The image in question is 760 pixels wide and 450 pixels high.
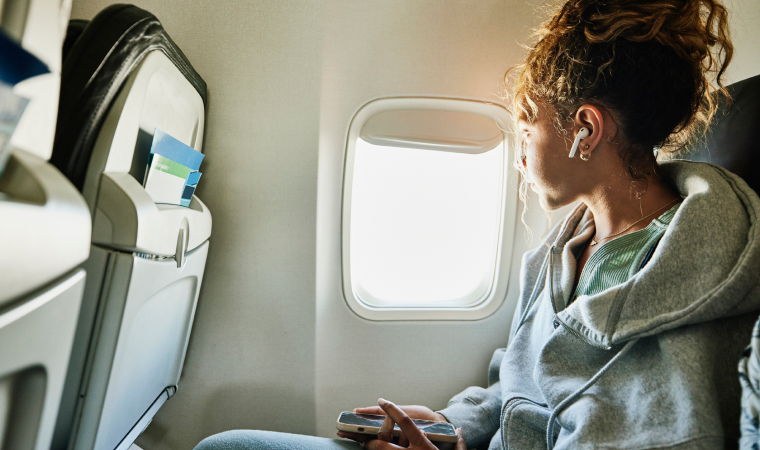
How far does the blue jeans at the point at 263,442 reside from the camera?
105cm

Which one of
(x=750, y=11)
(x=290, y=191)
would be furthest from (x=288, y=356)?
(x=750, y=11)

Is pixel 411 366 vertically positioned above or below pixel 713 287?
below

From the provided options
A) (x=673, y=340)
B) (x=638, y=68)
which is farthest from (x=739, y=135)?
(x=673, y=340)

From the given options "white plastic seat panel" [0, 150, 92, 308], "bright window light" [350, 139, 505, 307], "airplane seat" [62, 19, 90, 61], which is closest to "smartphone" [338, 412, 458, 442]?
"bright window light" [350, 139, 505, 307]

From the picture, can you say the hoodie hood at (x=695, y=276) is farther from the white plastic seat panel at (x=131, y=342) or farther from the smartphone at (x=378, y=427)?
the white plastic seat panel at (x=131, y=342)

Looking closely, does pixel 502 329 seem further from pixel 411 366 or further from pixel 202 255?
pixel 202 255

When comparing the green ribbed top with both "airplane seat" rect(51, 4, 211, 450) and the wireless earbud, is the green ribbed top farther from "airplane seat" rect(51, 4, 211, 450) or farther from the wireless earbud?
Result: "airplane seat" rect(51, 4, 211, 450)

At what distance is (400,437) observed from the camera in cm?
112

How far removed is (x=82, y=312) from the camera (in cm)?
86

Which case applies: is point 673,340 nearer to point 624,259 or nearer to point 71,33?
point 624,259

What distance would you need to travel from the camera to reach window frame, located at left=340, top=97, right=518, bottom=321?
162cm

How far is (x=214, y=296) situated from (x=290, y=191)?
1.54 feet

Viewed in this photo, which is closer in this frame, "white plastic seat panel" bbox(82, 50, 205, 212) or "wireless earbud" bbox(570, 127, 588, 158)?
"white plastic seat panel" bbox(82, 50, 205, 212)

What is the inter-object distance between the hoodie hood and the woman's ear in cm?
23
